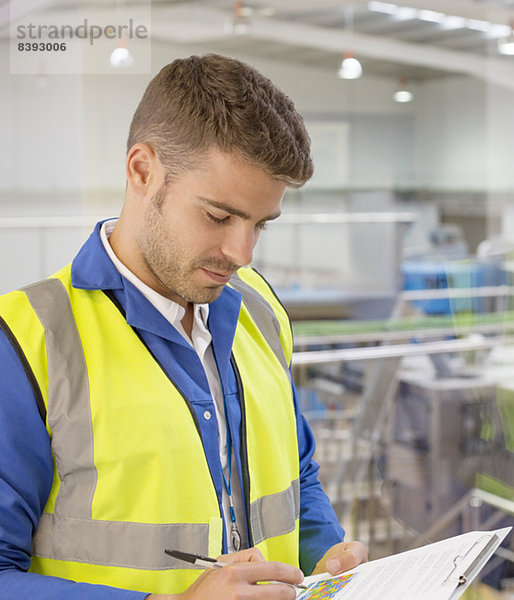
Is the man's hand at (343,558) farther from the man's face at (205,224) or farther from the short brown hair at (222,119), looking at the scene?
the short brown hair at (222,119)

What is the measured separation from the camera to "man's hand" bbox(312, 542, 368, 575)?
105cm

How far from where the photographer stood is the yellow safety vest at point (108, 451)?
3.03 feet

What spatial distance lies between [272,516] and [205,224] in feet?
1.43

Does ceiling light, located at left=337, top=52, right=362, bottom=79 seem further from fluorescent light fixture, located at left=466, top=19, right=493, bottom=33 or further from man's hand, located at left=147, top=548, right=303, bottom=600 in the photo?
man's hand, located at left=147, top=548, right=303, bottom=600

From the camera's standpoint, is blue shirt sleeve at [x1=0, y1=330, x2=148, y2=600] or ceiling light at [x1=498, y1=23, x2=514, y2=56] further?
ceiling light at [x1=498, y1=23, x2=514, y2=56]

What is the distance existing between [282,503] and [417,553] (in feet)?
0.72

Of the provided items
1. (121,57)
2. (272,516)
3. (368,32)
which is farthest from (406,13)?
(272,516)

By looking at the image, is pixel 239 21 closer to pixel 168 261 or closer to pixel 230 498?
pixel 168 261

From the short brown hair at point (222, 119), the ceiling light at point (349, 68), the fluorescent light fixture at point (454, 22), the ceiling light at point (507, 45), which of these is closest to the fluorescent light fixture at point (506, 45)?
the ceiling light at point (507, 45)

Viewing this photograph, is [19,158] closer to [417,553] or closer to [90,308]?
[90,308]

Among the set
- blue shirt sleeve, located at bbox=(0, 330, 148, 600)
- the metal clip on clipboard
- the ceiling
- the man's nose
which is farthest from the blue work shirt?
the ceiling

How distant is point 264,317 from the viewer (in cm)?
128

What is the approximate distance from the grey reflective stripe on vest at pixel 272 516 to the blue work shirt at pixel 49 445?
0.06 meters

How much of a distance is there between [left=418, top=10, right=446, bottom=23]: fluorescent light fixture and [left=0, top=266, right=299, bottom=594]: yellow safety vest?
4.19 m
